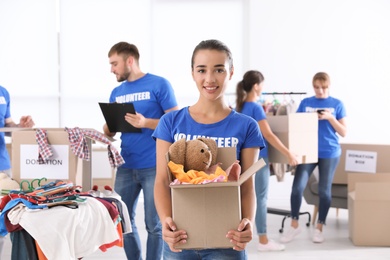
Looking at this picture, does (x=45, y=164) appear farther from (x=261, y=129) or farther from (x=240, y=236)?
(x=261, y=129)

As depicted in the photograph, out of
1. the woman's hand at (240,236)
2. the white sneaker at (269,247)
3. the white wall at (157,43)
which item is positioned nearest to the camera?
the woman's hand at (240,236)

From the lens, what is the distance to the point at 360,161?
5.12 m

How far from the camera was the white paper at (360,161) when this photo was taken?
5039 millimetres

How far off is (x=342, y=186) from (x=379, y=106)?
5.10 feet

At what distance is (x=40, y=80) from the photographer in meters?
6.81

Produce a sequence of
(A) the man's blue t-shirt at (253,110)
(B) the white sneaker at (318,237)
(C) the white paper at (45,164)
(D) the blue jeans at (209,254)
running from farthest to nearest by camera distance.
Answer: (B) the white sneaker at (318,237) < (A) the man's blue t-shirt at (253,110) < (C) the white paper at (45,164) < (D) the blue jeans at (209,254)

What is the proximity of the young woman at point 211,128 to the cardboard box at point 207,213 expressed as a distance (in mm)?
62

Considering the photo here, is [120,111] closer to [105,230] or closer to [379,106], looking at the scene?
[105,230]

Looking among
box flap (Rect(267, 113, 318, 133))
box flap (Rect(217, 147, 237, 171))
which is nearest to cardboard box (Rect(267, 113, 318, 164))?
box flap (Rect(267, 113, 318, 133))

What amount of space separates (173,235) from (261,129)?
2745 mm

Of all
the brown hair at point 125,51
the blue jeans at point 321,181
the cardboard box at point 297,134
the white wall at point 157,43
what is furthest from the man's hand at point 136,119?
the white wall at point 157,43

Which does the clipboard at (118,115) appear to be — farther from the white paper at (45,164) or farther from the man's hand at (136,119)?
the white paper at (45,164)

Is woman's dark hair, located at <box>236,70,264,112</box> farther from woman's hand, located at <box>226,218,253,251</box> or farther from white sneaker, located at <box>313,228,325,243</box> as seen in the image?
woman's hand, located at <box>226,218,253,251</box>

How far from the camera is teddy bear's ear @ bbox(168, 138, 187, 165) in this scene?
1664 millimetres
